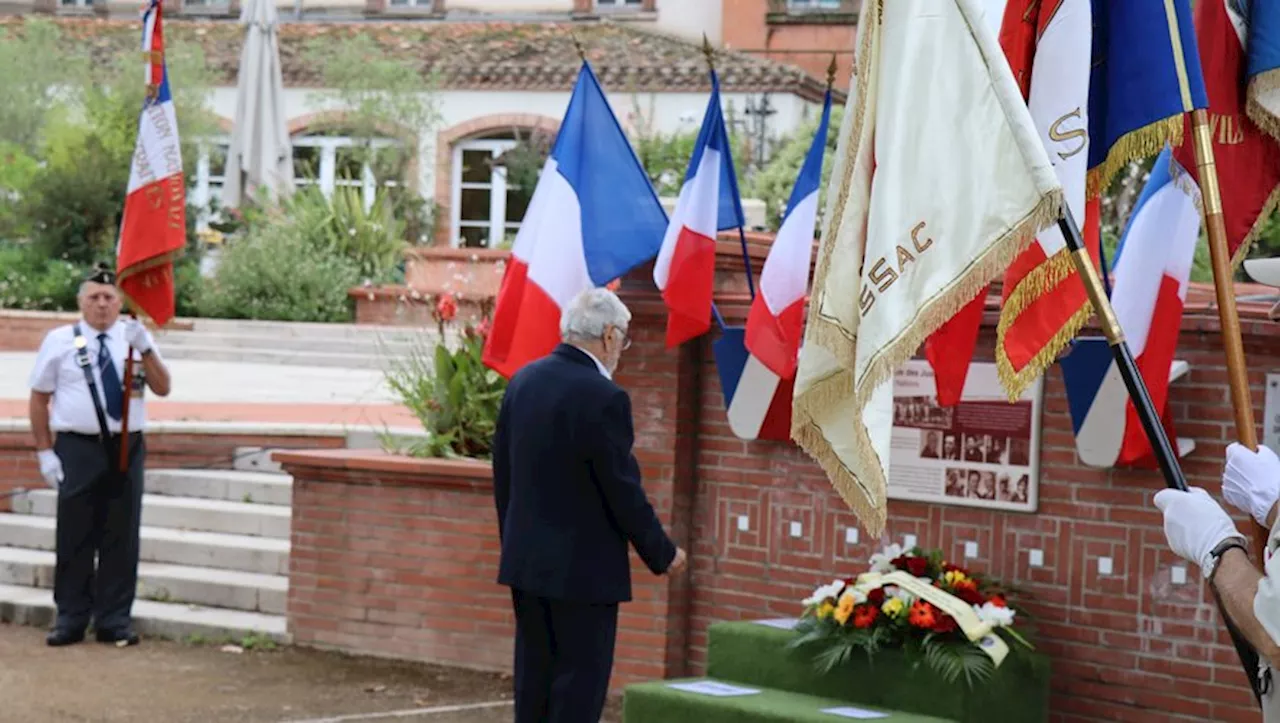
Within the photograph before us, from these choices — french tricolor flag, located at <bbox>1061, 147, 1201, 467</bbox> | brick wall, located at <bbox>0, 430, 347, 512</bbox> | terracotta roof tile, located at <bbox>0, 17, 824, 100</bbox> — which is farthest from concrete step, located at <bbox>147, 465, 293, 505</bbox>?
terracotta roof tile, located at <bbox>0, 17, 824, 100</bbox>

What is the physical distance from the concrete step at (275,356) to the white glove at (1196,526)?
16943 mm

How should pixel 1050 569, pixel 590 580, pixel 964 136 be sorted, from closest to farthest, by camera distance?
pixel 964 136, pixel 590 580, pixel 1050 569

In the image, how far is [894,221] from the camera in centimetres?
461

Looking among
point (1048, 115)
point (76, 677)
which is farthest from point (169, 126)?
point (1048, 115)

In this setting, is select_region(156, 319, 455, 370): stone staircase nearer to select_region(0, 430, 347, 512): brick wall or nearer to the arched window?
select_region(0, 430, 347, 512): brick wall

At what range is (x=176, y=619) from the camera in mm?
10828

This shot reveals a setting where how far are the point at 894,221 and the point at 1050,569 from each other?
3959mm

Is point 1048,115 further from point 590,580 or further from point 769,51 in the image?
point 769,51

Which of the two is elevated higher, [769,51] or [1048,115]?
[769,51]

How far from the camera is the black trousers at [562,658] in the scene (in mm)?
6758

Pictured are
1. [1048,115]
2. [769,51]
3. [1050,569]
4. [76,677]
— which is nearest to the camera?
[1048,115]

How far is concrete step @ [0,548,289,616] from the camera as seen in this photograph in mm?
11156

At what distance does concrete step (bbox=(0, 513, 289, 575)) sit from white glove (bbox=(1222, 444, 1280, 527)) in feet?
25.9

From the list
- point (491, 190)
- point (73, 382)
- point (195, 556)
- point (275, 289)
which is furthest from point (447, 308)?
point (491, 190)
